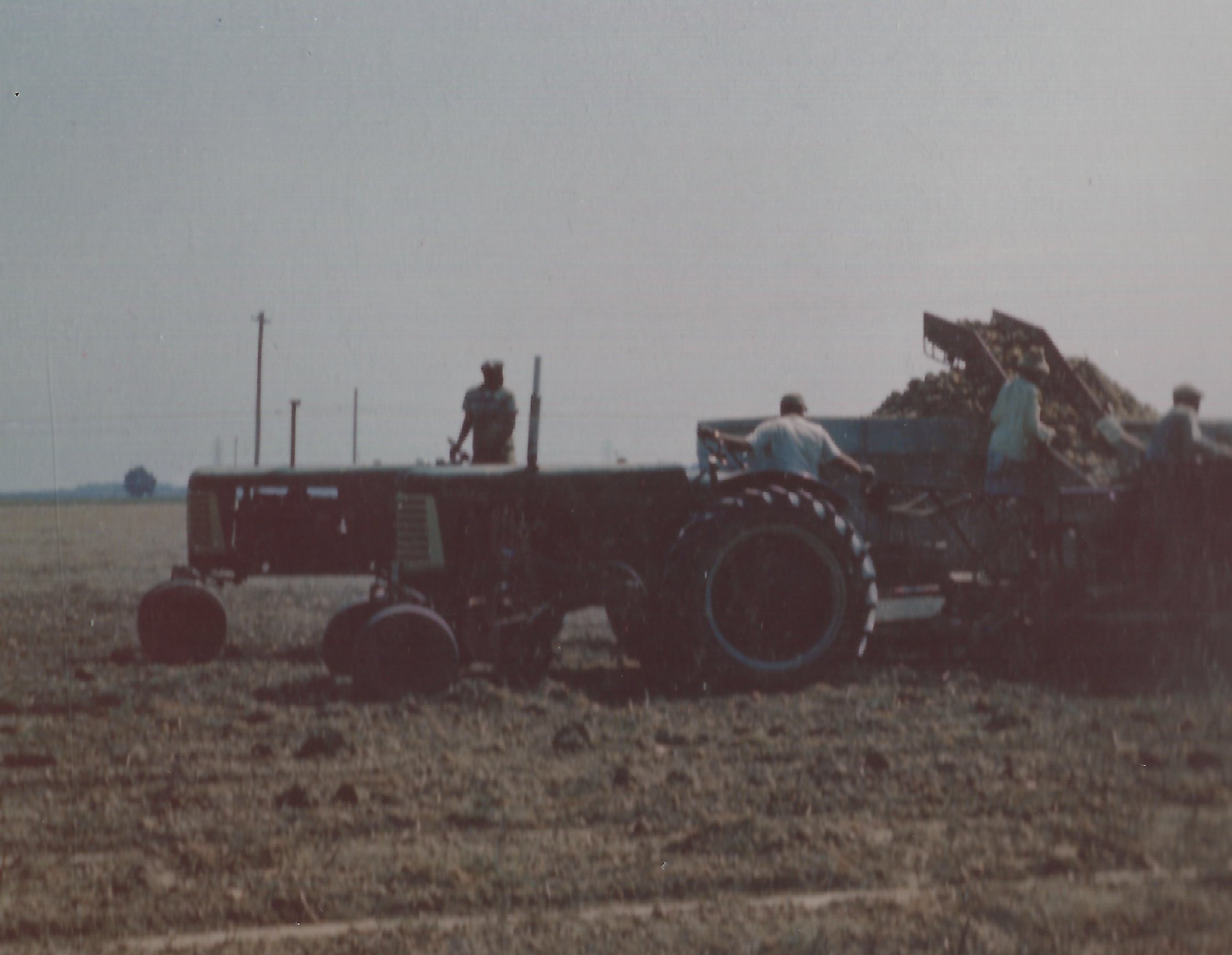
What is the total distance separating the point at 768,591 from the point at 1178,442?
2.50m

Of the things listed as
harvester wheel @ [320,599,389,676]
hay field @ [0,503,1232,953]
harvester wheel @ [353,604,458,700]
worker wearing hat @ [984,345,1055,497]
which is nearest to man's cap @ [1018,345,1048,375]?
worker wearing hat @ [984,345,1055,497]

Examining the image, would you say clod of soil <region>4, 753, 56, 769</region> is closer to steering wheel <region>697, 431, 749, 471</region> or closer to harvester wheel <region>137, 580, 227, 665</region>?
harvester wheel <region>137, 580, 227, 665</region>

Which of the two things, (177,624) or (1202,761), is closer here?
(1202,761)

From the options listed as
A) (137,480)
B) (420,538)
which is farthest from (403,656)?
(137,480)

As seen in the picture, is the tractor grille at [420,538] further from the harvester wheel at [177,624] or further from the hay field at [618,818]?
the harvester wheel at [177,624]

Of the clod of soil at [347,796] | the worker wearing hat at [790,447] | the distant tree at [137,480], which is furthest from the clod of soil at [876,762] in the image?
the distant tree at [137,480]

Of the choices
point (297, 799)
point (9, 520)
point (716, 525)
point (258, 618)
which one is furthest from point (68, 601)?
point (9, 520)

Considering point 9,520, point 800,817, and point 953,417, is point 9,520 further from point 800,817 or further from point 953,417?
point 800,817

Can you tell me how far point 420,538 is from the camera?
7621mm

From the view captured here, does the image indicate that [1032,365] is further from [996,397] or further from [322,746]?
[322,746]

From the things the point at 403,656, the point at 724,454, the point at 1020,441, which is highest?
the point at 1020,441

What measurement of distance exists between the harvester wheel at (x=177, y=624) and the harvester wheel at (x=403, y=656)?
2.29m

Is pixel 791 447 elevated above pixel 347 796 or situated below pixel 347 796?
above

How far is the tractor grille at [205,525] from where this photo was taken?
29.5 feet
